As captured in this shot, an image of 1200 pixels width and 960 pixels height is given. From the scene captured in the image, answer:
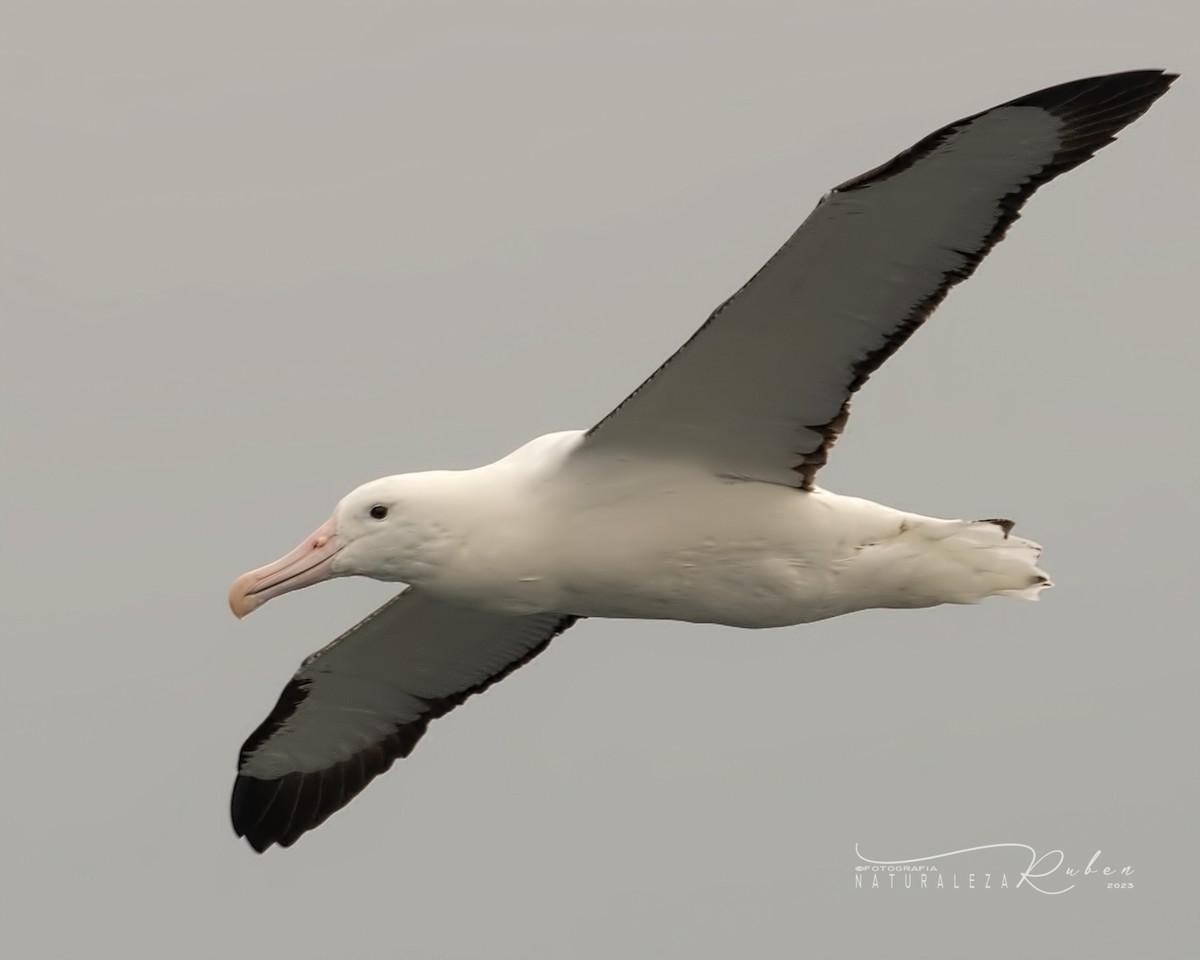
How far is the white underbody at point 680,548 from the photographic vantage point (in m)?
12.2

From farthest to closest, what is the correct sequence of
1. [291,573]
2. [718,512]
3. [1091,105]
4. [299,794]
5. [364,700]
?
[299,794], [364,700], [718,512], [291,573], [1091,105]

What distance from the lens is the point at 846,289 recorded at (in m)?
11.8

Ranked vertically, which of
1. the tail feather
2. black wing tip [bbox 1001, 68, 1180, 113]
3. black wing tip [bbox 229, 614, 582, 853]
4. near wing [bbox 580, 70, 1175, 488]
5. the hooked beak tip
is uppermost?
black wing tip [bbox 1001, 68, 1180, 113]

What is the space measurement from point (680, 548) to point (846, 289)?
1.79 metres

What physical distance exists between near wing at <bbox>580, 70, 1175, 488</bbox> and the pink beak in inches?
62.6

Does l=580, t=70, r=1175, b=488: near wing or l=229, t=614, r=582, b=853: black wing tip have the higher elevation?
l=580, t=70, r=1175, b=488: near wing

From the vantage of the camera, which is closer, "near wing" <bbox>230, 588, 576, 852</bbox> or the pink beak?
the pink beak

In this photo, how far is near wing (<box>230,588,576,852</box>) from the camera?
14852 mm

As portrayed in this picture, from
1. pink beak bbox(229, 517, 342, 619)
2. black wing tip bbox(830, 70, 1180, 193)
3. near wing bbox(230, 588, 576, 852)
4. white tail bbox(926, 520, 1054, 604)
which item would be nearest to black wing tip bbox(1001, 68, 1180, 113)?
black wing tip bbox(830, 70, 1180, 193)

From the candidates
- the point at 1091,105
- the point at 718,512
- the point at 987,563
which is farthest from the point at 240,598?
the point at 1091,105

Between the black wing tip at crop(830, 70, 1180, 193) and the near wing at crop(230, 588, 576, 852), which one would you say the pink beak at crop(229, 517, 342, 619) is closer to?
the near wing at crop(230, 588, 576, 852)

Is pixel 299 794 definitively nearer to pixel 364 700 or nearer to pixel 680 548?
pixel 364 700

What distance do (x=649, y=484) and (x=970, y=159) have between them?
269cm

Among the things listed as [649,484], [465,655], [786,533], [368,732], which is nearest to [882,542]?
[786,533]
